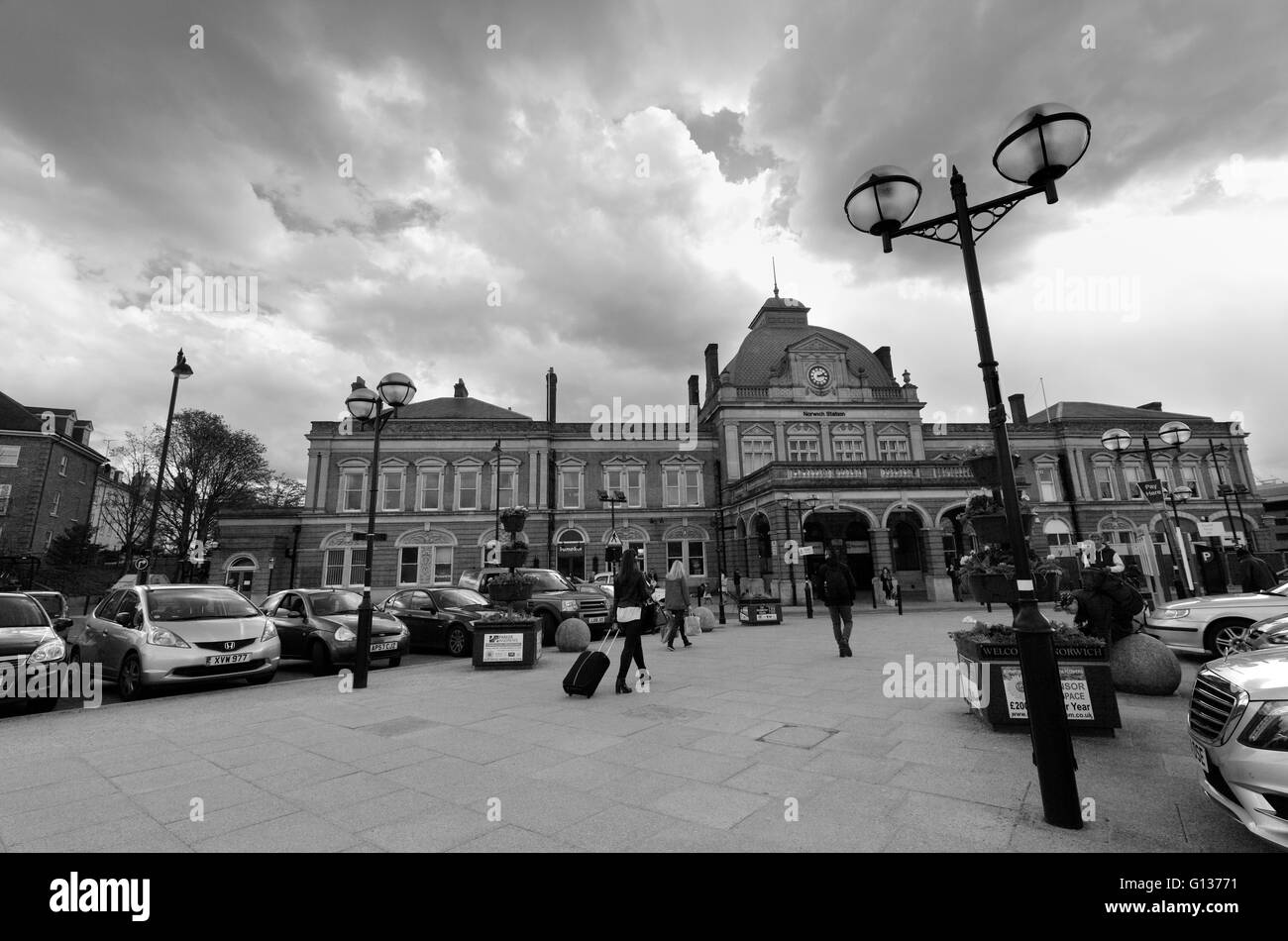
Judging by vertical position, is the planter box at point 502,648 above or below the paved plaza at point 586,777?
above

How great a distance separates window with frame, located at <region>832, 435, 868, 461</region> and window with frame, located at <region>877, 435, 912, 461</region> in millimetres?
1142

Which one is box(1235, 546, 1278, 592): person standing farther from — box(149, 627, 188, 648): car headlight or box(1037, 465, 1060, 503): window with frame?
box(1037, 465, 1060, 503): window with frame

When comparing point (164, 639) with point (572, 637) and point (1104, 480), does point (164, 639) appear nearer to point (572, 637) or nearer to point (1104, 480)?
point (572, 637)

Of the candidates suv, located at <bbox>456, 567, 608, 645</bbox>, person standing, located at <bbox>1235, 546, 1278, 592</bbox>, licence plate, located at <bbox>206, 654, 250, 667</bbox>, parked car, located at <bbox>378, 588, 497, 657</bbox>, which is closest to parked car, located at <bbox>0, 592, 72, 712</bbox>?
licence plate, located at <bbox>206, 654, 250, 667</bbox>

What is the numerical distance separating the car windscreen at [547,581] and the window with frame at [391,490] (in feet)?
75.4

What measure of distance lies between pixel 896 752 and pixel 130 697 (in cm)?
1051

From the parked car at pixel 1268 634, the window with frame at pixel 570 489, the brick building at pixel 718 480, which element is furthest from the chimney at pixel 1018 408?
the parked car at pixel 1268 634

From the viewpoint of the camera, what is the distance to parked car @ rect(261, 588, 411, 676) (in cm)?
1102

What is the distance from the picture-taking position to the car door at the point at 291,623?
1156 centimetres

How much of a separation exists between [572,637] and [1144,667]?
9.48 meters

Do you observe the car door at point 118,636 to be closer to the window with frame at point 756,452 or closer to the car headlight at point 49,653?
the car headlight at point 49,653

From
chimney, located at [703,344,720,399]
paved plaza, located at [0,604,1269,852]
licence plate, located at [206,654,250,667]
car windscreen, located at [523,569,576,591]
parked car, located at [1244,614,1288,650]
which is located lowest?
paved plaza, located at [0,604,1269,852]

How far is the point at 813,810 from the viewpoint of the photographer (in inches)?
148
